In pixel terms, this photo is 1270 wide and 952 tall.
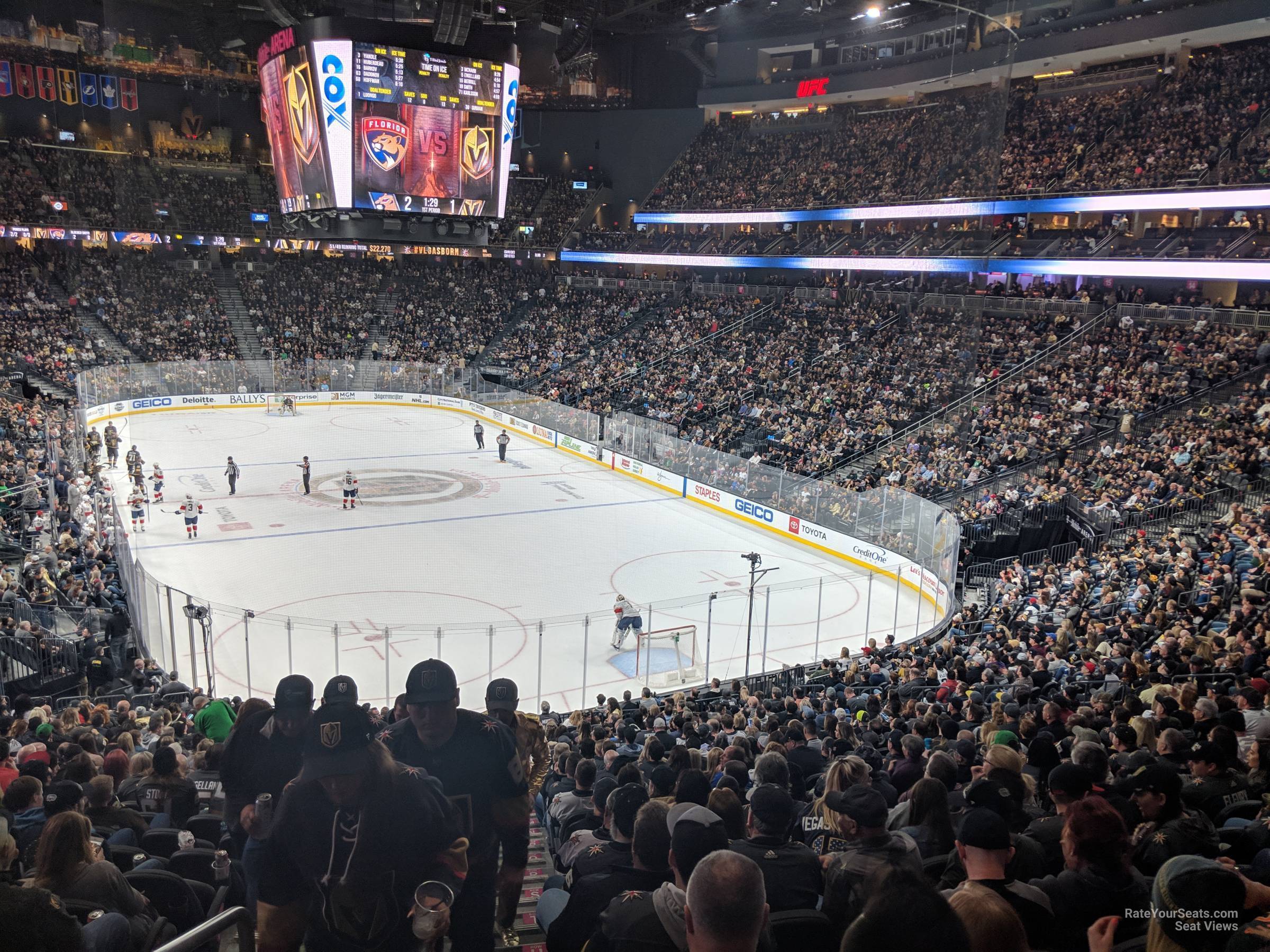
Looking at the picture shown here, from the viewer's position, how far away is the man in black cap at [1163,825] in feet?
13.5

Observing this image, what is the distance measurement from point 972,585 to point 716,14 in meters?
39.2

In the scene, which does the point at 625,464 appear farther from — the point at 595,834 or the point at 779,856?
the point at 779,856

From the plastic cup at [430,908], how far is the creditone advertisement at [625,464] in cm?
1451

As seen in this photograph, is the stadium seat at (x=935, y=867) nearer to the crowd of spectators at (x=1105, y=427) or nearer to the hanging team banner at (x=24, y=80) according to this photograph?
the crowd of spectators at (x=1105, y=427)

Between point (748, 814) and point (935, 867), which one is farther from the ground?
point (935, 867)

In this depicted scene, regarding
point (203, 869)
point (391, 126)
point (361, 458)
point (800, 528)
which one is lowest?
point (361, 458)

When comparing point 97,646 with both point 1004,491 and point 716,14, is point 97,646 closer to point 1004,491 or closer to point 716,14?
point 1004,491

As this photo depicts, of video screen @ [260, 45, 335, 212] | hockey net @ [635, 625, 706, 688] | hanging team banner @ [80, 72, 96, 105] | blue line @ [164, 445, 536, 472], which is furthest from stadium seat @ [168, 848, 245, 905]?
hanging team banner @ [80, 72, 96, 105]

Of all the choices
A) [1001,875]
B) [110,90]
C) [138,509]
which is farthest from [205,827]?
[110,90]

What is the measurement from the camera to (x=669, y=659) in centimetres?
1606

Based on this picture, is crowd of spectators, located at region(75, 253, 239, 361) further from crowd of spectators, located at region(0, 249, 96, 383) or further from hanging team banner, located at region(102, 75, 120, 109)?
hanging team banner, located at region(102, 75, 120, 109)

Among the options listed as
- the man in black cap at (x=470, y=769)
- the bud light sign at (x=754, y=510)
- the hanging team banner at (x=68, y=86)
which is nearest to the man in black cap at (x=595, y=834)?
the man in black cap at (x=470, y=769)

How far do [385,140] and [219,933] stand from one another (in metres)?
24.1

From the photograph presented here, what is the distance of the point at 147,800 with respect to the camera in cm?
555
